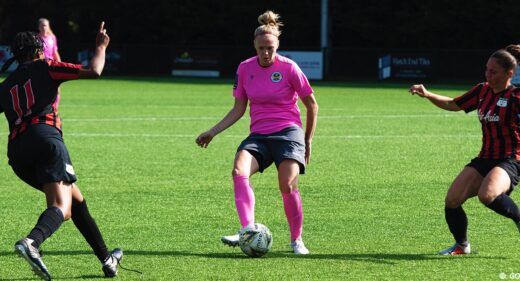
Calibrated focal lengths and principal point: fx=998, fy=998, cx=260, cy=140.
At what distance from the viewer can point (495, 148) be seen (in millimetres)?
7379

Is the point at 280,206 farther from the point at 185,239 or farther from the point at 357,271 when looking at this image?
the point at 357,271

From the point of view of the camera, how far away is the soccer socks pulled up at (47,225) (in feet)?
19.9

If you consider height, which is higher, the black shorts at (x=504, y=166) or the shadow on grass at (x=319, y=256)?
the black shorts at (x=504, y=166)

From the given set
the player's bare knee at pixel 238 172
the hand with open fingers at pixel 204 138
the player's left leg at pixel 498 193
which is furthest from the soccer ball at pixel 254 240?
the player's left leg at pixel 498 193

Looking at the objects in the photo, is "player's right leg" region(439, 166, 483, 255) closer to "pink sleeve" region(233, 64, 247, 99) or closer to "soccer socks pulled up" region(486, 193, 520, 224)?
"soccer socks pulled up" region(486, 193, 520, 224)

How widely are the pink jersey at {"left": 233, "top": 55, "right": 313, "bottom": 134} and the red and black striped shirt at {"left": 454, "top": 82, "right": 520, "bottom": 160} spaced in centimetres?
134

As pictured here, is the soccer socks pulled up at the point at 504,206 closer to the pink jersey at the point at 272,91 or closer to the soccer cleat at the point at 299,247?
the soccer cleat at the point at 299,247

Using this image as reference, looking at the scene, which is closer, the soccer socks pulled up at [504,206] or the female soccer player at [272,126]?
the soccer socks pulled up at [504,206]

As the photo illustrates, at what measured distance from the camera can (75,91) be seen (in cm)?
2961

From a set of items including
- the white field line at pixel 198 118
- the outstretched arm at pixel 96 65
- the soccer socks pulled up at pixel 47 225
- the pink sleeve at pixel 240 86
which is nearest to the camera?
the soccer socks pulled up at pixel 47 225

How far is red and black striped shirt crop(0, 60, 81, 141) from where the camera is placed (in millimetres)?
6383

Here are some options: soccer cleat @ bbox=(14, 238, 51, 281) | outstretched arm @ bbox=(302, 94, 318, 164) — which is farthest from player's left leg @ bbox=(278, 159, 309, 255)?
soccer cleat @ bbox=(14, 238, 51, 281)

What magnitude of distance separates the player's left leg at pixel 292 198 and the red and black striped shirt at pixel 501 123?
1.44m

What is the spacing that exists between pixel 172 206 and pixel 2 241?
216 cm
